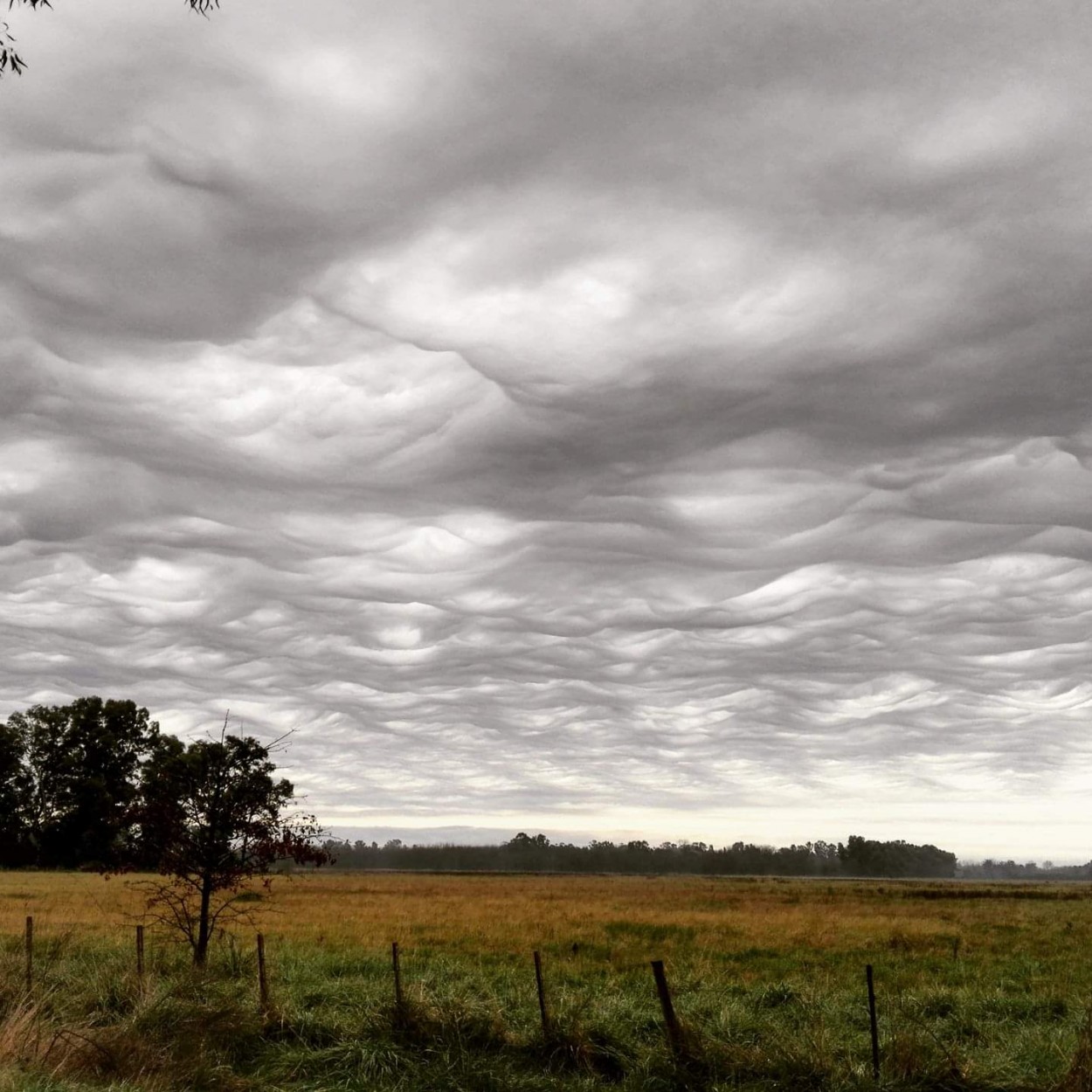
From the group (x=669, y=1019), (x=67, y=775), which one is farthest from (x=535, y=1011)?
(x=67, y=775)

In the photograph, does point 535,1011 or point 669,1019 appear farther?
point 535,1011

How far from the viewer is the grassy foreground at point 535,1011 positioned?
→ 1257 centimetres

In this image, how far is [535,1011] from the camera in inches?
648

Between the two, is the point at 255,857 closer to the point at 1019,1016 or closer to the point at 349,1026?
the point at 349,1026

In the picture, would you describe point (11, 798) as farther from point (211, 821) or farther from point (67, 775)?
point (211, 821)

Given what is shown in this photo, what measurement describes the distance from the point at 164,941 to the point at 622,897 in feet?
145

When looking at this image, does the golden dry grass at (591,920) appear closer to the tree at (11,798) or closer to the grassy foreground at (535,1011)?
the grassy foreground at (535,1011)

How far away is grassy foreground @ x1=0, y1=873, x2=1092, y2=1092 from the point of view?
495 inches

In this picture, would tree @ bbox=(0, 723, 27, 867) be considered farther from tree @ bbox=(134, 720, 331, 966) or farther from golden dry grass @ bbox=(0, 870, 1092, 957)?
tree @ bbox=(134, 720, 331, 966)

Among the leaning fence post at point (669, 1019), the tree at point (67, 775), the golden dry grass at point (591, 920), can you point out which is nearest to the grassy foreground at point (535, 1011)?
the leaning fence post at point (669, 1019)

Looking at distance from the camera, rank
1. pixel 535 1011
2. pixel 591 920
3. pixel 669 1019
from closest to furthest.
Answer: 1. pixel 669 1019
2. pixel 535 1011
3. pixel 591 920

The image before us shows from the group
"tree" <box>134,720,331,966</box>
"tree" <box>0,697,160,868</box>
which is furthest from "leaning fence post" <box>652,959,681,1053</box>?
"tree" <box>0,697,160,868</box>

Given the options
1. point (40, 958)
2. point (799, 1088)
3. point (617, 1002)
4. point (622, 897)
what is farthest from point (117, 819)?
point (622, 897)

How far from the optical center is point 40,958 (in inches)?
865
